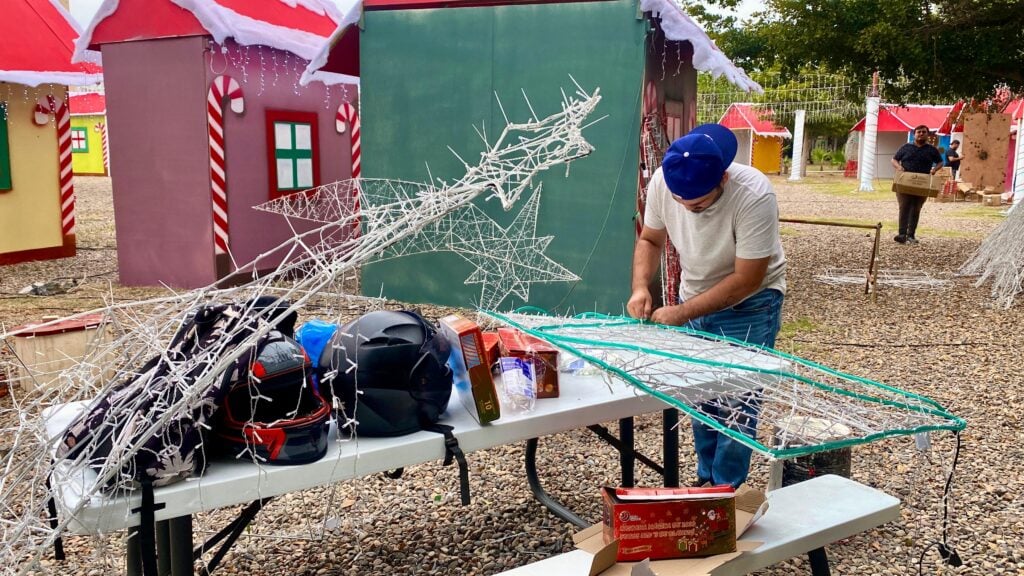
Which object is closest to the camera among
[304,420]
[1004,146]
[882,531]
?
[304,420]

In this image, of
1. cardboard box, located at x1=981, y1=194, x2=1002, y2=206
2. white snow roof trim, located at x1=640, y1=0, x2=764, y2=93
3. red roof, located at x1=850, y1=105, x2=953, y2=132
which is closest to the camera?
white snow roof trim, located at x1=640, y1=0, x2=764, y2=93

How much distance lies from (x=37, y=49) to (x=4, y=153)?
139 cm

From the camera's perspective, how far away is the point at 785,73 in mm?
10383

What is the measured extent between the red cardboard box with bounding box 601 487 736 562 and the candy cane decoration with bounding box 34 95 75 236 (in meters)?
10.9

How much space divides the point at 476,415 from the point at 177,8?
24.3 feet

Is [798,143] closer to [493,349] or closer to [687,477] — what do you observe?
[687,477]

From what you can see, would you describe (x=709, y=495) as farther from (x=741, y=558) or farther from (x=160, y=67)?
(x=160, y=67)

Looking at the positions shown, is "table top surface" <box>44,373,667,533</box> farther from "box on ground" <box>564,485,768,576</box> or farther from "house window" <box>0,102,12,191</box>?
"house window" <box>0,102,12,191</box>

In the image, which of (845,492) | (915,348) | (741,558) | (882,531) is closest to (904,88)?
(915,348)

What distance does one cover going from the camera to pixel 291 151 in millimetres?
9578

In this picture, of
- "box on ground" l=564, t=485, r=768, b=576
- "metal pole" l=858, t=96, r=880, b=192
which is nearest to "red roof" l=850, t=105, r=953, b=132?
"metal pole" l=858, t=96, r=880, b=192

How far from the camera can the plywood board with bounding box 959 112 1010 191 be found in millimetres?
22656

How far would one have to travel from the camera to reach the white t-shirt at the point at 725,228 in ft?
10.3

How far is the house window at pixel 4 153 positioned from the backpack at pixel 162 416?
980cm
